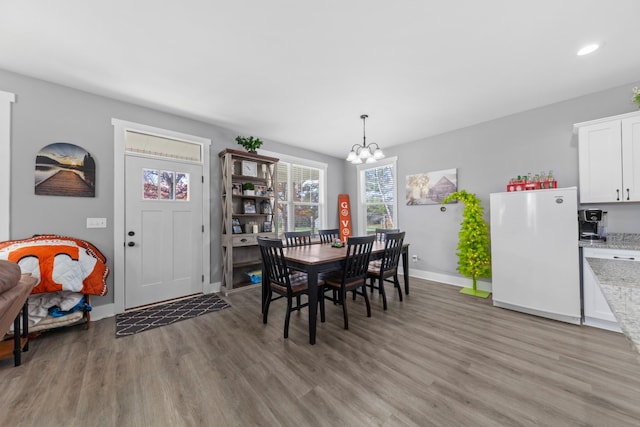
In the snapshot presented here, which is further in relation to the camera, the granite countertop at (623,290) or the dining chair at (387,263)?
the dining chair at (387,263)

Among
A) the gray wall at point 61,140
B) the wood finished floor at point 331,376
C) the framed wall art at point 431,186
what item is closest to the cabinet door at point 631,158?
the wood finished floor at point 331,376

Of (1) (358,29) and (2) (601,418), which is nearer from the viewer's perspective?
(2) (601,418)

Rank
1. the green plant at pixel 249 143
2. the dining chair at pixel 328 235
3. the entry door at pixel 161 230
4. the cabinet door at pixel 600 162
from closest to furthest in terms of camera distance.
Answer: the cabinet door at pixel 600 162 → the entry door at pixel 161 230 → the green plant at pixel 249 143 → the dining chair at pixel 328 235

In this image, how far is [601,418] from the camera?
56.0 inches

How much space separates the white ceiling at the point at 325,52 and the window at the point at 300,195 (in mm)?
1740

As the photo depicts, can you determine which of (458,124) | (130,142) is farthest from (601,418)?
(130,142)

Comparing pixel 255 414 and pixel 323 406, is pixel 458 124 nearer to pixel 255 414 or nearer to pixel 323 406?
pixel 323 406

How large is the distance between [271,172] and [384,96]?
7.44 ft

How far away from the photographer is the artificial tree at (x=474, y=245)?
3.59 m

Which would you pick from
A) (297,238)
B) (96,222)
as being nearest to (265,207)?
(297,238)

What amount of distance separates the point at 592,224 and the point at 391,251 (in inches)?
89.4

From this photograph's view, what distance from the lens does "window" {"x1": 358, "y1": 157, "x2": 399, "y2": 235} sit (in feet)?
16.7

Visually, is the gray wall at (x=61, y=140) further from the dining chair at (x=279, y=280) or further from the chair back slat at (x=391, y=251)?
the chair back slat at (x=391, y=251)

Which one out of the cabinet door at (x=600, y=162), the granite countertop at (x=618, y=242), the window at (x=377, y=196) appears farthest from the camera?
the window at (x=377, y=196)
